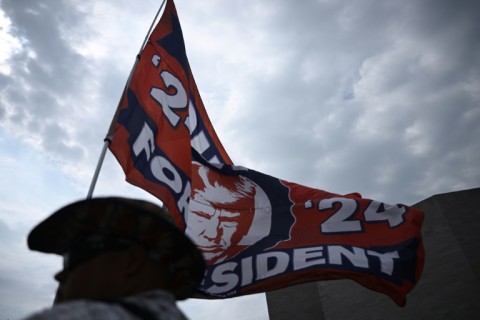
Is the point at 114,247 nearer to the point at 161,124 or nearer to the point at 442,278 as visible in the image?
the point at 161,124

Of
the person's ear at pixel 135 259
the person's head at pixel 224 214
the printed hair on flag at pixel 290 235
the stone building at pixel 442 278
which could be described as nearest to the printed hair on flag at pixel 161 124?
the person's head at pixel 224 214

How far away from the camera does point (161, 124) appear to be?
169 inches

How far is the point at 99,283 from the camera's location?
1196mm

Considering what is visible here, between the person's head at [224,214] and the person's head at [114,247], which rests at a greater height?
the person's head at [224,214]

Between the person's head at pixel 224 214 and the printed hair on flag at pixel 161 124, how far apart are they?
0.58 meters

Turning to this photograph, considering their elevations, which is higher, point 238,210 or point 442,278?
point 442,278

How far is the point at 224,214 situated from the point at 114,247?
4054 millimetres

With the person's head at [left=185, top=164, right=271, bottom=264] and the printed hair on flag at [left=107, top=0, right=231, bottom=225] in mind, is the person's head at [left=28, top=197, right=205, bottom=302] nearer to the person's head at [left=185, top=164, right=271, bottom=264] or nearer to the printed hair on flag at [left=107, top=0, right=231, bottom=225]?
the printed hair on flag at [left=107, top=0, right=231, bottom=225]

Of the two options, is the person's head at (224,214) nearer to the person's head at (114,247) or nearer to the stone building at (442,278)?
the person's head at (114,247)

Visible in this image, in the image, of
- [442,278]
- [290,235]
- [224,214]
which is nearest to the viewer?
[290,235]

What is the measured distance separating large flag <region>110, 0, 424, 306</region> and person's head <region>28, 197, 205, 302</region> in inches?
83.4

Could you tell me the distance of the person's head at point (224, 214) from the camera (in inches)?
193

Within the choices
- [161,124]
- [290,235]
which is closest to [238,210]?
[290,235]

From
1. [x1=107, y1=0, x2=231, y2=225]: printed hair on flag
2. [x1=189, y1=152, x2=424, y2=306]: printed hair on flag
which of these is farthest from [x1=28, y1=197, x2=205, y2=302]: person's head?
[x1=189, y1=152, x2=424, y2=306]: printed hair on flag
